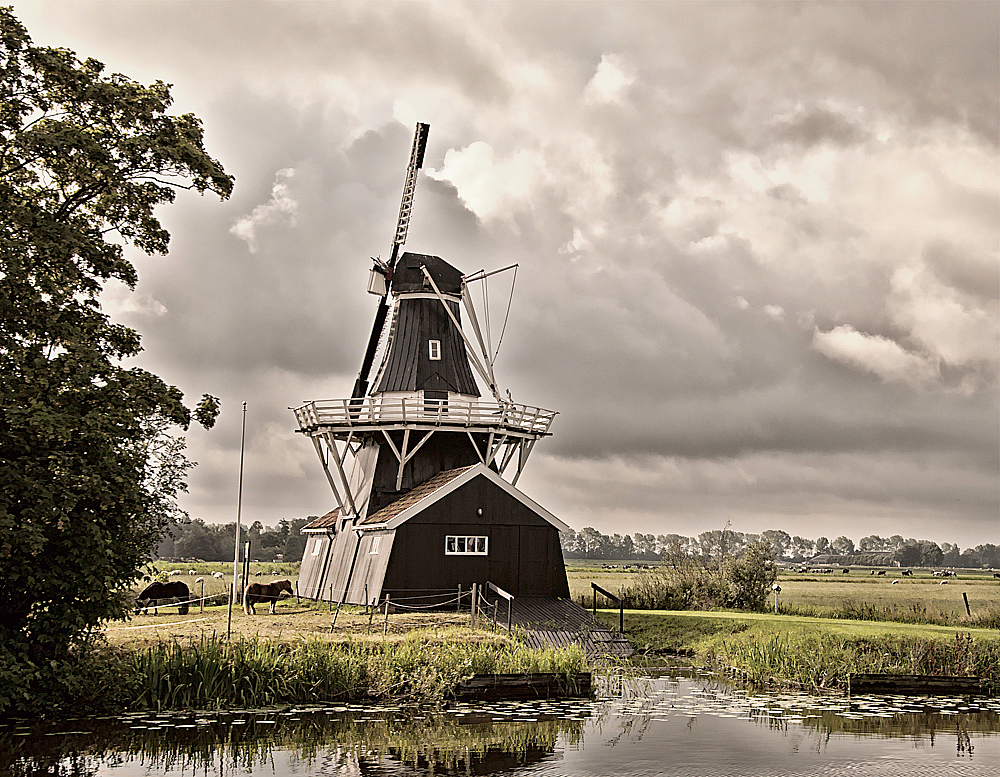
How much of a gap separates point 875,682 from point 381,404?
1562cm

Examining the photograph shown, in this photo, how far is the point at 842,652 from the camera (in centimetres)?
2077

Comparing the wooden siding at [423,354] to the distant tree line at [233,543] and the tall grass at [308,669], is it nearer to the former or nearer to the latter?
the tall grass at [308,669]

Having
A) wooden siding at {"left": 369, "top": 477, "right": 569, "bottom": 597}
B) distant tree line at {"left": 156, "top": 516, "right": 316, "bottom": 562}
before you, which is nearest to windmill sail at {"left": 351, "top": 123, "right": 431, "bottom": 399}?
wooden siding at {"left": 369, "top": 477, "right": 569, "bottom": 597}

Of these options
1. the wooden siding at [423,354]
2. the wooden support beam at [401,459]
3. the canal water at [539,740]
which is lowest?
the canal water at [539,740]

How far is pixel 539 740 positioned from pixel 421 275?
67.2 feet

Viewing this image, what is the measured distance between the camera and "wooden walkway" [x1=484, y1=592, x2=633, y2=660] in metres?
23.4

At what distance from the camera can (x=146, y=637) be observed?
20.4 meters

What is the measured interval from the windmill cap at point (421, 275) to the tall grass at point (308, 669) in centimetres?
1597

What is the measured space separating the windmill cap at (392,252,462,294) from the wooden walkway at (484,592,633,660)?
10.7m

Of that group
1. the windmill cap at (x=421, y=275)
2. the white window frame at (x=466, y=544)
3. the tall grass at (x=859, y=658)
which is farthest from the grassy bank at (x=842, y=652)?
the windmill cap at (x=421, y=275)

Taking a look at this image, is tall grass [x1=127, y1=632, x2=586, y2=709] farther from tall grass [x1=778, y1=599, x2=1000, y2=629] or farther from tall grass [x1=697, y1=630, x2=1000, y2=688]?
tall grass [x1=778, y1=599, x2=1000, y2=629]

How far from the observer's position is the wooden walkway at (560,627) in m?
23.4

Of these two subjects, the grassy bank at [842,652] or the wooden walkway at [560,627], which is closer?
the grassy bank at [842,652]

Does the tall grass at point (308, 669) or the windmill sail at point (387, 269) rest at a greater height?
the windmill sail at point (387, 269)
